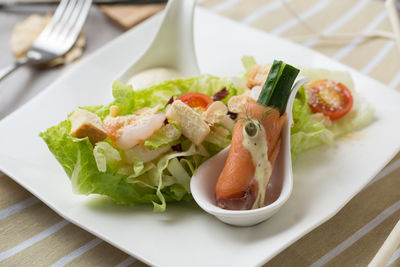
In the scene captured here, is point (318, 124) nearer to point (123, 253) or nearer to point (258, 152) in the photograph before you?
point (258, 152)

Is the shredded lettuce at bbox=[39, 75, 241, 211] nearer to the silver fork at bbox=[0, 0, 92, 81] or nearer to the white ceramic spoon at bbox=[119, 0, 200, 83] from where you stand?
the white ceramic spoon at bbox=[119, 0, 200, 83]

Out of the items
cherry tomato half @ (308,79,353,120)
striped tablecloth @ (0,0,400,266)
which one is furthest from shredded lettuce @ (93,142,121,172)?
Answer: cherry tomato half @ (308,79,353,120)

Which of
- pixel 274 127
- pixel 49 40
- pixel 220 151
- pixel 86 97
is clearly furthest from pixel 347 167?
pixel 49 40

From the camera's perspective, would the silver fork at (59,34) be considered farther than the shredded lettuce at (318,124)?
Yes

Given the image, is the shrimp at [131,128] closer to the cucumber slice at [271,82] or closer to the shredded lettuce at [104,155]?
the shredded lettuce at [104,155]

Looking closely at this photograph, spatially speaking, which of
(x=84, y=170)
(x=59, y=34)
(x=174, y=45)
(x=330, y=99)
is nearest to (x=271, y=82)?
(x=330, y=99)

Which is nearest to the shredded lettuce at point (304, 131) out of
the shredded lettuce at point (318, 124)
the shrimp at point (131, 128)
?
the shredded lettuce at point (318, 124)
